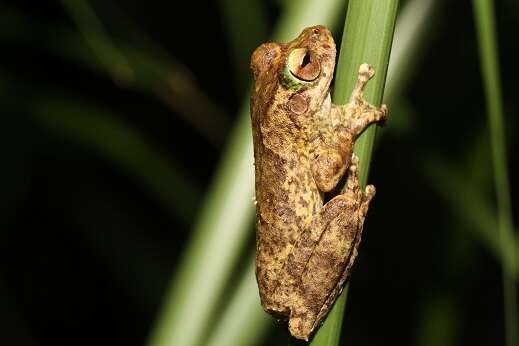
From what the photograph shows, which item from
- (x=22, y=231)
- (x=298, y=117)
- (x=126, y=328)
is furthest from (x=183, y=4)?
(x=298, y=117)

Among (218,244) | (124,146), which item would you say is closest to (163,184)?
(124,146)

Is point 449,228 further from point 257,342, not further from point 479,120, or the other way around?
point 257,342

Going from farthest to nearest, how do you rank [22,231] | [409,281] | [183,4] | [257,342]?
[183,4] → [22,231] → [409,281] → [257,342]

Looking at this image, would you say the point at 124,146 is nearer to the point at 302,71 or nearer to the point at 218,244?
the point at 302,71

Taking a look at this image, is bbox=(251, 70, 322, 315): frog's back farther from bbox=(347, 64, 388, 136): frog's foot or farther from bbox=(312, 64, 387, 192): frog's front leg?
bbox=(347, 64, 388, 136): frog's foot

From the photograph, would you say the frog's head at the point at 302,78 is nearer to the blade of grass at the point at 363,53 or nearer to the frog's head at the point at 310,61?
the frog's head at the point at 310,61
